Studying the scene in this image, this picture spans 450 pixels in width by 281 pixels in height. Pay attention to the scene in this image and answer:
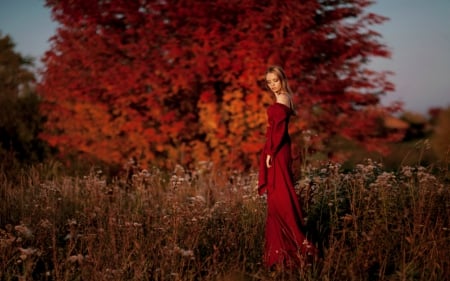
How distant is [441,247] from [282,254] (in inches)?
54.3

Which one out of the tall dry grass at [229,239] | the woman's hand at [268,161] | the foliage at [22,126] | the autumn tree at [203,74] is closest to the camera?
the tall dry grass at [229,239]

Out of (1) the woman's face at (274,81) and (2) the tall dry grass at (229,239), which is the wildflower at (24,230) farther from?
(1) the woman's face at (274,81)

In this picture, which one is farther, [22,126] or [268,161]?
[22,126]

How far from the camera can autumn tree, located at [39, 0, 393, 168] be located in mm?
8789

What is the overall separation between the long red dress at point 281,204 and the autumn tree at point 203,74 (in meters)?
3.75

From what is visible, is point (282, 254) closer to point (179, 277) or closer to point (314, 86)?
point (179, 277)

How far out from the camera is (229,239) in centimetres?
525

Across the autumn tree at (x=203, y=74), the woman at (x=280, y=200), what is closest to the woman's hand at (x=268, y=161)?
the woman at (x=280, y=200)

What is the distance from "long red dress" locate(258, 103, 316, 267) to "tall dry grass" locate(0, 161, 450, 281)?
21cm

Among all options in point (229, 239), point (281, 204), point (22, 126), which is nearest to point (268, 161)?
point (281, 204)

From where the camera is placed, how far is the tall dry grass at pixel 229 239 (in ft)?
14.8

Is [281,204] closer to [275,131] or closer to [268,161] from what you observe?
[268,161]

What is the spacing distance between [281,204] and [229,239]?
64 cm

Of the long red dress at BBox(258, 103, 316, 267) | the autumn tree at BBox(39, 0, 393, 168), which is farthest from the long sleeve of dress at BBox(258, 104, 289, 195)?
the autumn tree at BBox(39, 0, 393, 168)
